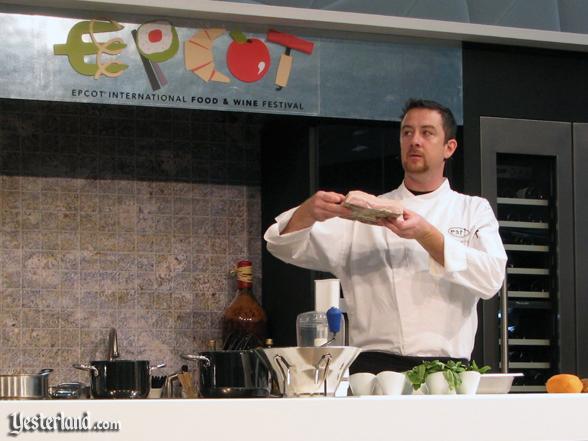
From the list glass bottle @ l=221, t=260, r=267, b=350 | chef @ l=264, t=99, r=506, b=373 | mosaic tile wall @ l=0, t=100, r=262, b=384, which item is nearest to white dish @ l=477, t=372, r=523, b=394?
chef @ l=264, t=99, r=506, b=373

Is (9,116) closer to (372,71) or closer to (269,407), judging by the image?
(372,71)

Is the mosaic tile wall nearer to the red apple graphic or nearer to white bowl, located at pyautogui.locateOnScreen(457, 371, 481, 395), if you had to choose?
the red apple graphic

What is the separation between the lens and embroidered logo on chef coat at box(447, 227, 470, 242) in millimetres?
3287

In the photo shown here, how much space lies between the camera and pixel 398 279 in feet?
10.6

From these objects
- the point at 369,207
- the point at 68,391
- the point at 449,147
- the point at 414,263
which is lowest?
the point at 68,391

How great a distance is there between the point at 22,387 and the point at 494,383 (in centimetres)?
101

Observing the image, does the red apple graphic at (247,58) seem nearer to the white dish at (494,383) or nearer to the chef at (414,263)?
the chef at (414,263)

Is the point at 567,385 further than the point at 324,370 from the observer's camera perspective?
Yes

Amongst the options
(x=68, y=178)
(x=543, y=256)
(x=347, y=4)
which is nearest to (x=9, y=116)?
(x=68, y=178)

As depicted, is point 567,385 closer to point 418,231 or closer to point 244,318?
point 418,231

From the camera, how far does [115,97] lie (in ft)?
12.4

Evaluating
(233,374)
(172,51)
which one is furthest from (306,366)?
(172,51)

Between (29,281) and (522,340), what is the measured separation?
1.80 meters

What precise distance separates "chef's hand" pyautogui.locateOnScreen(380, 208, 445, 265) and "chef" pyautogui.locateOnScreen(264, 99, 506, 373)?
5cm
